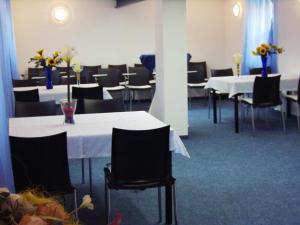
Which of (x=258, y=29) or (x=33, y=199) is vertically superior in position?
(x=258, y=29)

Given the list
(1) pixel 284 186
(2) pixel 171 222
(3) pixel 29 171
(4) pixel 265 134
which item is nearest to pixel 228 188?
(1) pixel 284 186

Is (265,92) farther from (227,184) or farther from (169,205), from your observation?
(169,205)

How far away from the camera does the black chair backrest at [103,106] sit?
14.9 feet

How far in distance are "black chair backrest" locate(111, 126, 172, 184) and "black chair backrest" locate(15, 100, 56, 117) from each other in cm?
170

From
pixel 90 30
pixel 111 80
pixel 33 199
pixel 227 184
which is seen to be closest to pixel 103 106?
pixel 227 184

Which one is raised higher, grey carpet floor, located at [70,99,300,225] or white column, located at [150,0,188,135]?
white column, located at [150,0,188,135]

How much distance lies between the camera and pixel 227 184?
4.31m

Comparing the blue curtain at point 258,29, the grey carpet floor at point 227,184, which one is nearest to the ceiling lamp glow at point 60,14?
the blue curtain at point 258,29

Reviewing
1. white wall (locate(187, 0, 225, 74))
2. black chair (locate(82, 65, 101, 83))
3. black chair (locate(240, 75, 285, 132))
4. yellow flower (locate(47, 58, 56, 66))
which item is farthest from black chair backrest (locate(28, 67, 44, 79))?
black chair (locate(240, 75, 285, 132))

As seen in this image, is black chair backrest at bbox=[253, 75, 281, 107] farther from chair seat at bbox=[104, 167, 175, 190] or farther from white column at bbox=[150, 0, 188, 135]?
chair seat at bbox=[104, 167, 175, 190]

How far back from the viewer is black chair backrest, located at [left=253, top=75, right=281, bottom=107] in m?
6.27

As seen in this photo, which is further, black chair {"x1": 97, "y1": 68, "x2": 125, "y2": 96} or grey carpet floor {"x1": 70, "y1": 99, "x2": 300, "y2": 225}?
black chair {"x1": 97, "y1": 68, "x2": 125, "y2": 96}

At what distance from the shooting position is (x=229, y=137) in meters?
6.28

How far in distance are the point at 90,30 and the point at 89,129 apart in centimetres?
688
